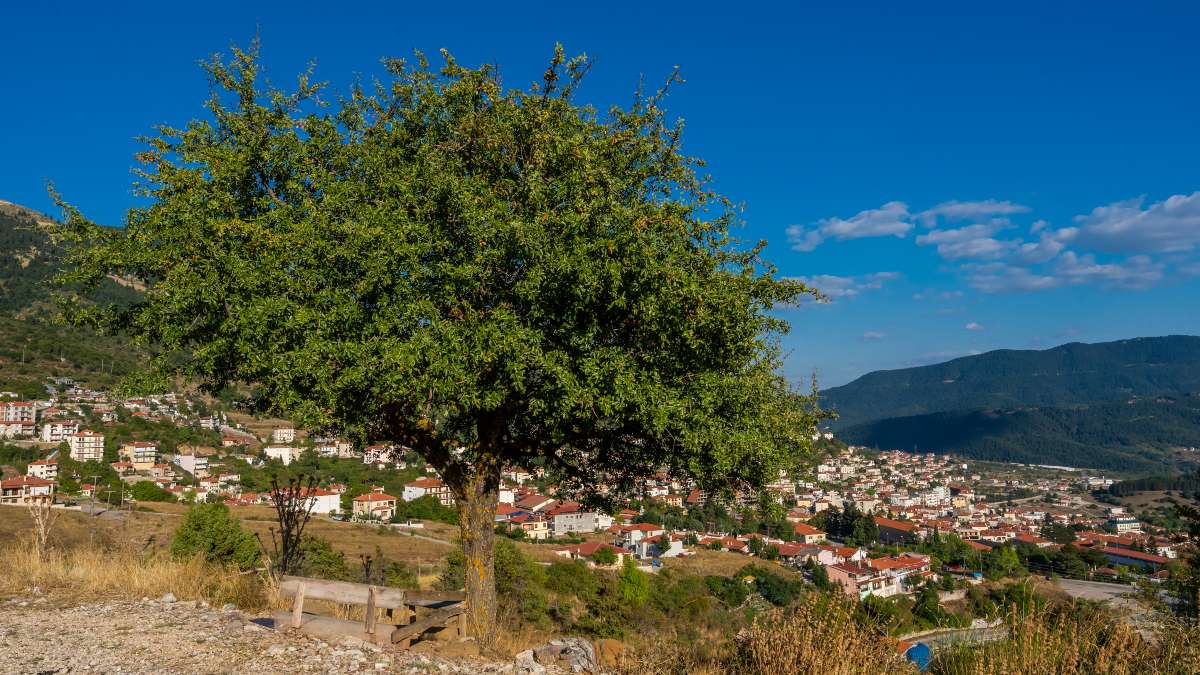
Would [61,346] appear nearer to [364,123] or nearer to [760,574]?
[760,574]

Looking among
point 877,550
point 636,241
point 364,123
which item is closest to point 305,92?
point 364,123

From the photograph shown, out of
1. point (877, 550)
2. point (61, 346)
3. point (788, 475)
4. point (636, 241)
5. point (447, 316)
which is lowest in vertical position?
point (877, 550)

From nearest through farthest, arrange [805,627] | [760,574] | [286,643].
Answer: [805,627], [286,643], [760,574]

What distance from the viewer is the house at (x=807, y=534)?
11624 cm

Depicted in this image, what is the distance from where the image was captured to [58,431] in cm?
10731

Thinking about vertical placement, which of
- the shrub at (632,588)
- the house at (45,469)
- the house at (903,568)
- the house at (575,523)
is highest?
the house at (45,469)

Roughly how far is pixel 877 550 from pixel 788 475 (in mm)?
111231

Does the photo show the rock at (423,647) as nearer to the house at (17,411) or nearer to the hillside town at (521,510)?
the hillside town at (521,510)

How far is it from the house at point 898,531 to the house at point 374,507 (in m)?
87.2

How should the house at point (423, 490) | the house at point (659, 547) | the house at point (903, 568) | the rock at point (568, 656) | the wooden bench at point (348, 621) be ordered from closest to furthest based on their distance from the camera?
the wooden bench at point (348, 621), the rock at point (568, 656), the house at point (903, 568), the house at point (659, 547), the house at point (423, 490)

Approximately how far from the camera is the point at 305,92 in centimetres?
1201

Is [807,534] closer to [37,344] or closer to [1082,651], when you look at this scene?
[1082,651]

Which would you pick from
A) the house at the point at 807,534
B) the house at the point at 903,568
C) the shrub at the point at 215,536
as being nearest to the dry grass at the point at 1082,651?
the shrub at the point at 215,536

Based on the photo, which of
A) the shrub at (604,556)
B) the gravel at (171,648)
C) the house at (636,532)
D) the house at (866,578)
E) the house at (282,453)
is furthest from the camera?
the house at (282,453)
